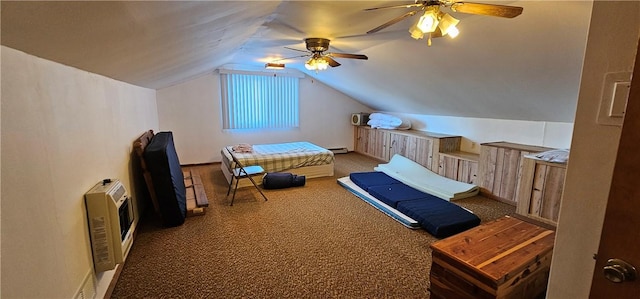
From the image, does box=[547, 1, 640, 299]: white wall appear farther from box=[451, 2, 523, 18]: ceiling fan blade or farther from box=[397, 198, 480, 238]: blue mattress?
box=[397, 198, 480, 238]: blue mattress

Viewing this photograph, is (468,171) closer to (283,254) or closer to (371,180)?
(371,180)

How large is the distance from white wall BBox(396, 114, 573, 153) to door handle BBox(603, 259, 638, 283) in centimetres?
372

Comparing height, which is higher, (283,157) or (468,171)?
(283,157)

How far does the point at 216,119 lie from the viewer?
5.86 meters

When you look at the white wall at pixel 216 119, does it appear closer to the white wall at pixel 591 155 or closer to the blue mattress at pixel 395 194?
the blue mattress at pixel 395 194

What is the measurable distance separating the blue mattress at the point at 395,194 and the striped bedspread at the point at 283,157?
1.30m

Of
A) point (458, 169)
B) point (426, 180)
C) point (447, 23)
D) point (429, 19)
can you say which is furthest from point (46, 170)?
point (458, 169)

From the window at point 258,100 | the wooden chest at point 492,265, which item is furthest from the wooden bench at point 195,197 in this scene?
the wooden chest at point 492,265

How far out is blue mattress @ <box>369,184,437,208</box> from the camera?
3541 millimetres

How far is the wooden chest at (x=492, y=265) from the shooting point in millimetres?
1475

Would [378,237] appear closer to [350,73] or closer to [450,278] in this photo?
[450,278]

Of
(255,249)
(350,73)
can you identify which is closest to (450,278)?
(255,249)

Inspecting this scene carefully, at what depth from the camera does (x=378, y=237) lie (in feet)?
9.27

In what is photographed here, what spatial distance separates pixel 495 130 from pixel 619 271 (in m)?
4.36
